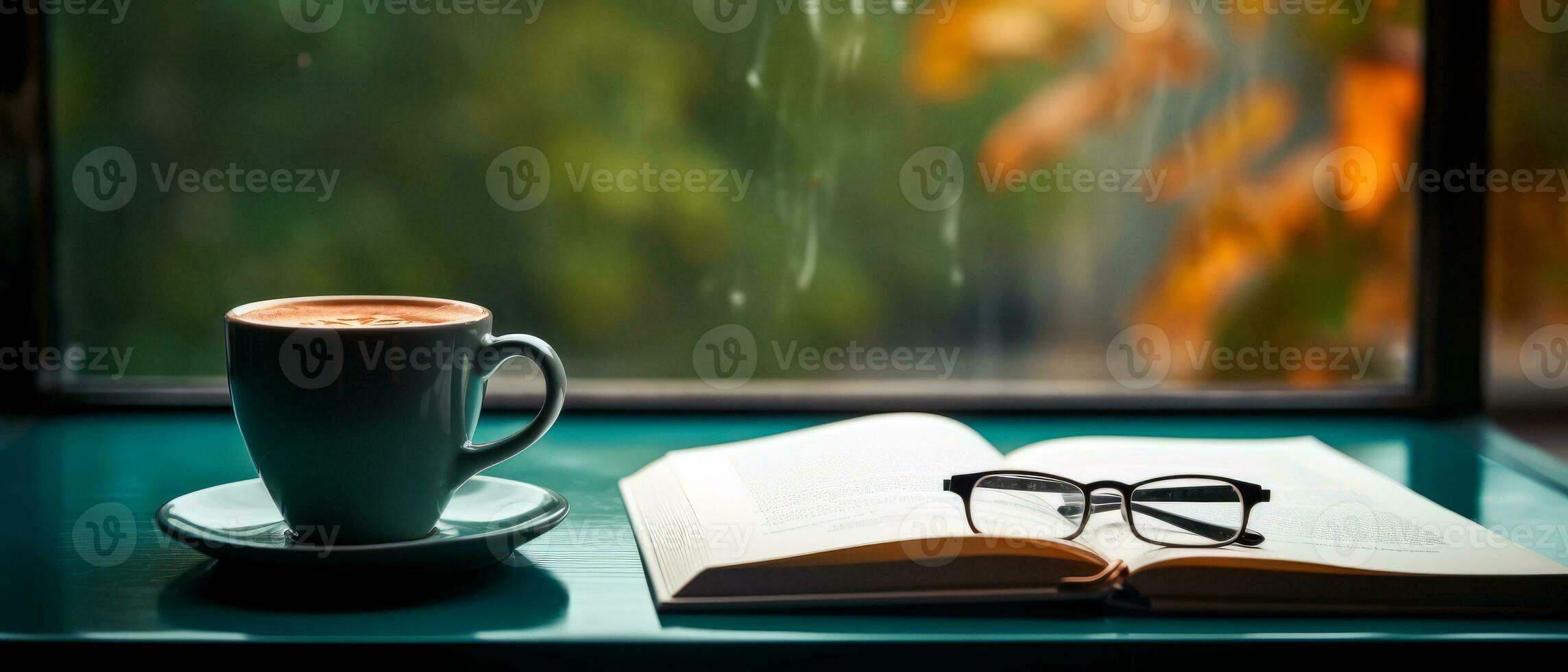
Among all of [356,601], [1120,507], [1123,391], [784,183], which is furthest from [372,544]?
[1123,391]

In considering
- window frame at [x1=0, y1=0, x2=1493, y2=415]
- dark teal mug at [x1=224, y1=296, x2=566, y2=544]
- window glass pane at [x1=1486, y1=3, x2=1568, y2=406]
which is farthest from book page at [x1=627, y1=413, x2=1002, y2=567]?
window glass pane at [x1=1486, y1=3, x2=1568, y2=406]

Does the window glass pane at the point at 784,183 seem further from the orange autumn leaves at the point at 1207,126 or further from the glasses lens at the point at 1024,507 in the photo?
the glasses lens at the point at 1024,507

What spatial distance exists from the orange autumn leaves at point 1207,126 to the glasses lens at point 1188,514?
1.69 feet

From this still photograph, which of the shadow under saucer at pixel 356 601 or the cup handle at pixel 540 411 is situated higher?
the cup handle at pixel 540 411

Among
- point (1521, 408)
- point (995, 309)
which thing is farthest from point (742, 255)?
point (1521, 408)

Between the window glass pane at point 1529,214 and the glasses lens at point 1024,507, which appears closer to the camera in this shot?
the glasses lens at point 1024,507

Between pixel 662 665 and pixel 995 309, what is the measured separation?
703 millimetres

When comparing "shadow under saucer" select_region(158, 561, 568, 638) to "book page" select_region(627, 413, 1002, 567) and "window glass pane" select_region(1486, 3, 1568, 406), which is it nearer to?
"book page" select_region(627, 413, 1002, 567)

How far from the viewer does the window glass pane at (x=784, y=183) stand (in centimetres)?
113

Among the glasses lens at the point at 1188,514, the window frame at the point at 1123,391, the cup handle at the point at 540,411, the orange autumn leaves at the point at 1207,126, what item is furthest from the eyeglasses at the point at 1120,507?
the orange autumn leaves at the point at 1207,126

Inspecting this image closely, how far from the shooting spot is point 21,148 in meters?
1.07

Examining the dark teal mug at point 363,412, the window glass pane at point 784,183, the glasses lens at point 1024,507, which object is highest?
the window glass pane at point 784,183

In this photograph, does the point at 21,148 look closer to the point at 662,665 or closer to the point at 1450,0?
the point at 662,665

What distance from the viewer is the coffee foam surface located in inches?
25.0
